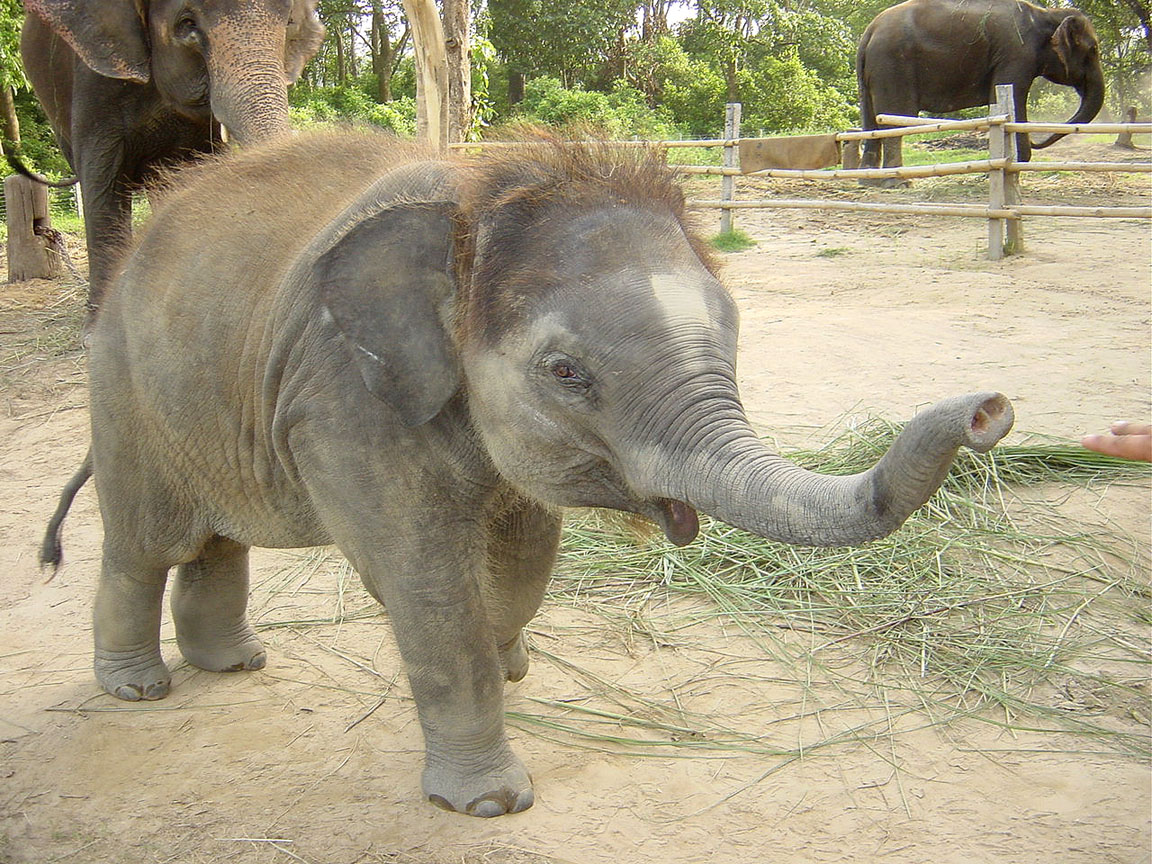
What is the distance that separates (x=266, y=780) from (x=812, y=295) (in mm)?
6360

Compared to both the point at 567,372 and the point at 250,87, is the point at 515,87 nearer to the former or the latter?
the point at 250,87

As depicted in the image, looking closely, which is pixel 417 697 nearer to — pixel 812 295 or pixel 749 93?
pixel 812 295

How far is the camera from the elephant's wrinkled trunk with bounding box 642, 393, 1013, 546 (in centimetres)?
159

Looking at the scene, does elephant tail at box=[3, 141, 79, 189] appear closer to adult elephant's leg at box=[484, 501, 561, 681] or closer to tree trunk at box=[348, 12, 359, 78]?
adult elephant's leg at box=[484, 501, 561, 681]

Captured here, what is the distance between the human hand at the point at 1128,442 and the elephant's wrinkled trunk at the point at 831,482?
0.23m

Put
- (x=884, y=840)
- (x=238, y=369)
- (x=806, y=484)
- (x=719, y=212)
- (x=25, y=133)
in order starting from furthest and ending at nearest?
(x=25, y=133)
(x=719, y=212)
(x=238, y=369)
(x=884, y=840)
(x=806, y=484)

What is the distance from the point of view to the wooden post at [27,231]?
30.2 ft

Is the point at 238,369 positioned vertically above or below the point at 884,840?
above

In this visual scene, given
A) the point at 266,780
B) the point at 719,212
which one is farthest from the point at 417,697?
the point at 719,212

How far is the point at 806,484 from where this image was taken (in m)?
1.79

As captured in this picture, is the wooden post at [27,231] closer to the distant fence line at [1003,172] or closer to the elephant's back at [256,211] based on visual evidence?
the distant fence line at [1003,172]

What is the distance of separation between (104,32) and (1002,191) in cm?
694

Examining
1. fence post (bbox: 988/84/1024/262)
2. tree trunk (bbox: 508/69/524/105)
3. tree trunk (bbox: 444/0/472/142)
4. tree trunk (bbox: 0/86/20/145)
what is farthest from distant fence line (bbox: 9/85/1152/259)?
tree trunk (bbox: 508/69/524/105)

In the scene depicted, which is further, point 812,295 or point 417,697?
point 812,295
